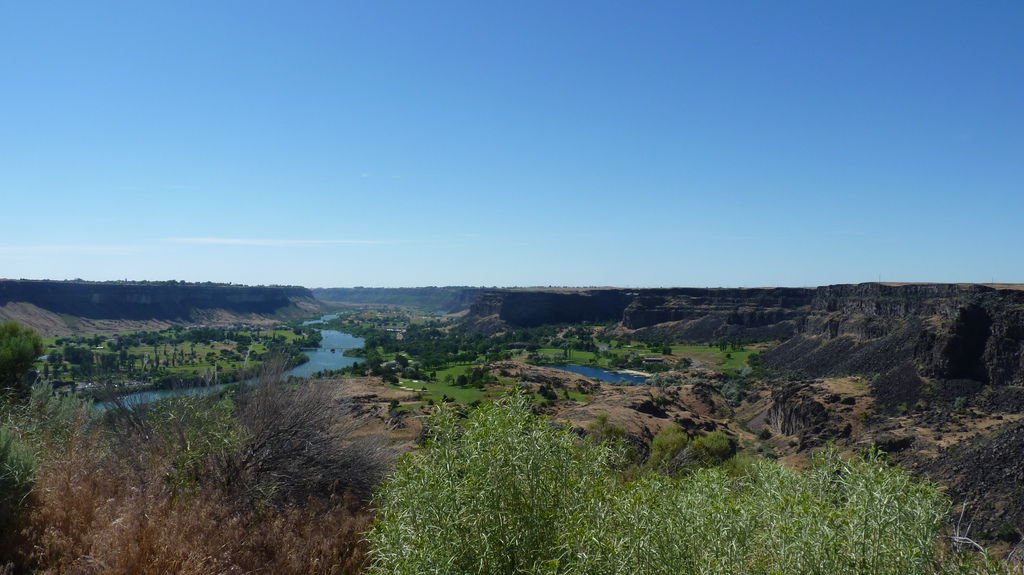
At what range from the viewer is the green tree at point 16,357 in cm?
1492

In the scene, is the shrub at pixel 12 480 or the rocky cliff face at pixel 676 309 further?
the rocky cliff face at pixel 676 309

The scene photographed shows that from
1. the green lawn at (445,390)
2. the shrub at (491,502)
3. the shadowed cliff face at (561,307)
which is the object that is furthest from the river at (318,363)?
the shadowed cliff face at (561,307)

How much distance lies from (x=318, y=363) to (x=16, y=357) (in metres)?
78.0

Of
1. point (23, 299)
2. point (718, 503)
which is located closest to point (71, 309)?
point (23, 299)

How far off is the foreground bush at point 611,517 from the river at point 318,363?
782cm

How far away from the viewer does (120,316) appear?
136 m

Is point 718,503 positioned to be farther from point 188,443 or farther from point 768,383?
point 768,383

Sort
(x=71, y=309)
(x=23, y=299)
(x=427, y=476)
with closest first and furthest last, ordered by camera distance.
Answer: (x=427, y=476) → (x=23, y=299) → (x=71, y=309)

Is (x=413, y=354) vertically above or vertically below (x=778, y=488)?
below

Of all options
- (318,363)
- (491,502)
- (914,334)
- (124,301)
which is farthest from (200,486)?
(124,301)

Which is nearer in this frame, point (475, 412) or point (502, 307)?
point (475, 412)

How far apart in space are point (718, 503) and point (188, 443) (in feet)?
26.7

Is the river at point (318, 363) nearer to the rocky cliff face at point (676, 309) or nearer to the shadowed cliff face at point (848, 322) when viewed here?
the rocky cliff face at point (676, 309)

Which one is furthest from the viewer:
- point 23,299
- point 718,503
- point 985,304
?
point 23,299
